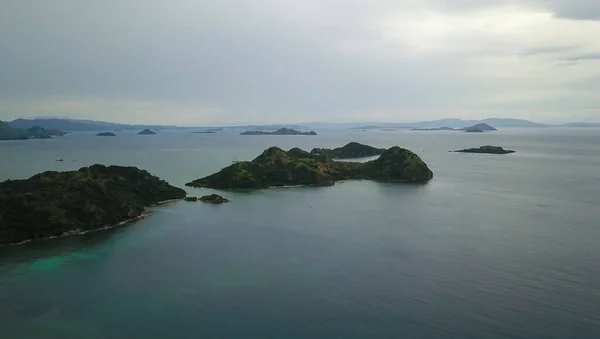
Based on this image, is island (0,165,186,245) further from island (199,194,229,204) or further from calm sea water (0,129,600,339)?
island (199,194,229,204)

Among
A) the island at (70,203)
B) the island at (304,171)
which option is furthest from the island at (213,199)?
the island at (304,171)

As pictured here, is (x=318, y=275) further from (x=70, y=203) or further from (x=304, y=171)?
(x=304, y=171)

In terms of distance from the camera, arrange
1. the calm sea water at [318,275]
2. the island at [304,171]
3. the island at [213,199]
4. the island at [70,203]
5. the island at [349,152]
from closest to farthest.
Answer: the calm sea water at [318,275]
the island at [70,203]
the island at [213,199]
the island at [304,171]
the island at [349,152]

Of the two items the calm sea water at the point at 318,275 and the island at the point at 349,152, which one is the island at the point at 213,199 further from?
the island at the point at 349,152

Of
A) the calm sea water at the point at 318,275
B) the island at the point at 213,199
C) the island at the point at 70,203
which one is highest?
the island at the point at 70,203

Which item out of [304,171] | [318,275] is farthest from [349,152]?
[318,275]

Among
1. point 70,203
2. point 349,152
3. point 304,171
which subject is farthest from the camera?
point 349,152
